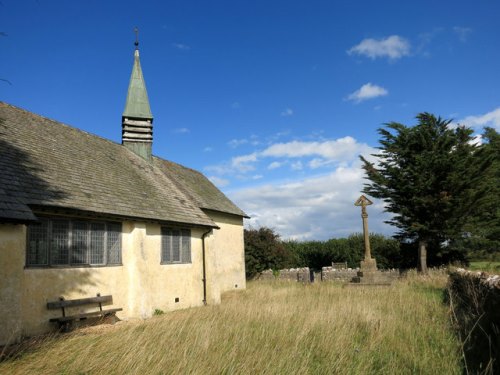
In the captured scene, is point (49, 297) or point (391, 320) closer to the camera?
point (391, 320)

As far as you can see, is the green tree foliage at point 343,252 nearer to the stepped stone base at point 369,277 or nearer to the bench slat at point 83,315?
the stepped stone base at point 369,277

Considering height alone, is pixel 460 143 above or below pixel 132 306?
above

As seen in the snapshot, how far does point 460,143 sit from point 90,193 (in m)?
19.1

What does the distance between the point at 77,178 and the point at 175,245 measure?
4.59 meters

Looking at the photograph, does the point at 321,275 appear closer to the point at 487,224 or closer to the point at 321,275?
the point at 321,275

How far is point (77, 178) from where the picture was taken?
13.1m

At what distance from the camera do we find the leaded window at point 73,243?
10695mm

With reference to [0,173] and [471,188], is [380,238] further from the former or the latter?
[0,173]

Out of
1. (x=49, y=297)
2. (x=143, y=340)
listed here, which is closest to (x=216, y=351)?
(x=143, y=340)

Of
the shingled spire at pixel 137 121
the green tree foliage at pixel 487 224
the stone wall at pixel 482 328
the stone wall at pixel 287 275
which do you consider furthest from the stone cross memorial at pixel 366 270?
the shingled spire at pixel 137 121

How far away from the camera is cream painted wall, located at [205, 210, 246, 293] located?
2161 cm

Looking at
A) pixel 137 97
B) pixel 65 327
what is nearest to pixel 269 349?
pixel 65 327

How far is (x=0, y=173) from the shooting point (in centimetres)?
1038

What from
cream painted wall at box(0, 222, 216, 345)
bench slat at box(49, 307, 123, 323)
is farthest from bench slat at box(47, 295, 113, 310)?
bench slat at box(49, 307, 123, 323)
